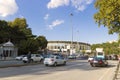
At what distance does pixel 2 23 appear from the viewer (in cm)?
9262

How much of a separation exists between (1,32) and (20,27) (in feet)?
60.8

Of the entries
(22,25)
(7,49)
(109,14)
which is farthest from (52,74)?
(22,25)

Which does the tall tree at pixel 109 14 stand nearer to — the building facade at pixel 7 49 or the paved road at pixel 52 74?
the paved road at pixel 52 74

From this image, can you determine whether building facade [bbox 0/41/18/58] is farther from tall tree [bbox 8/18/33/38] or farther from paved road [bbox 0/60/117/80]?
paved road [bbox 0/60/117/80]

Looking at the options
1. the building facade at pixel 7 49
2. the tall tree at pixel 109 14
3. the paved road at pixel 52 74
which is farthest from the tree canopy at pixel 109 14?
the building facade at pixel 7 49

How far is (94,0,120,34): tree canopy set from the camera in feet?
64.4

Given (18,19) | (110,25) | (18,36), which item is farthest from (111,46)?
(110,25)

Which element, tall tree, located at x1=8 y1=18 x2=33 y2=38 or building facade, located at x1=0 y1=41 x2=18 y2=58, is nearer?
building facade, located at x1=0 y1=41 x2=18 y2=58

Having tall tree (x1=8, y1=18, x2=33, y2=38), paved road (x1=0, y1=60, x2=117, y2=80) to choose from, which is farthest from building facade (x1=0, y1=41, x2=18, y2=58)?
paved road (x1=0, y1=60, x2=117, y2=80)

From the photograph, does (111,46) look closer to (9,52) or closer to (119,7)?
(9,52)

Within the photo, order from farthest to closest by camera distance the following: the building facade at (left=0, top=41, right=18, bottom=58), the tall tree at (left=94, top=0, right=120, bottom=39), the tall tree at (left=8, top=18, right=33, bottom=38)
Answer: the tall tree at (left=8, top=18, right=33, bottom=38)
the building facade at (left=0, top=41, right=18, bottom=58)
the tall tree at (left=94, top=0, right=120, bottom=39)

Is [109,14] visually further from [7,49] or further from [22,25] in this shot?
[22,25]

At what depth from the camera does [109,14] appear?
65.6ft

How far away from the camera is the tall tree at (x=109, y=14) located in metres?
19.6
